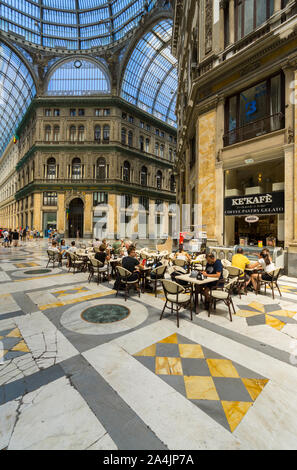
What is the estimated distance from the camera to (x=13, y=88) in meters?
42.2

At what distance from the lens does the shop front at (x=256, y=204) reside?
10102 millimetres

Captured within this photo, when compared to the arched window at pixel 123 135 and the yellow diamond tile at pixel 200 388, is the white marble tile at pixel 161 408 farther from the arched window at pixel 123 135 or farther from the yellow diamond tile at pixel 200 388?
the arched window at pixel 123 135

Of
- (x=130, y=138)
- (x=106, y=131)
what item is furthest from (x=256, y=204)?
(x=130, y=138)

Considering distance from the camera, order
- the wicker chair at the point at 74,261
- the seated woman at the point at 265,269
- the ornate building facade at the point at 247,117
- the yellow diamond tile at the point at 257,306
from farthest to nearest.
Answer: the wicker chair at the point at 74,261 → the ornate building facade at the point at 247,117 → the seated woman at the point at 265,269 → the yellow diamond tile at the point at 257,306

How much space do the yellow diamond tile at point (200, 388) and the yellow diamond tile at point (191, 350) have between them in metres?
0.50

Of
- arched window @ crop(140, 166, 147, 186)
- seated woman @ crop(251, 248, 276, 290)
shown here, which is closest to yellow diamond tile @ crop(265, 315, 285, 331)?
seated woman @ crop(251, 248, 276, 290)

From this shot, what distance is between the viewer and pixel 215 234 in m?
12.1

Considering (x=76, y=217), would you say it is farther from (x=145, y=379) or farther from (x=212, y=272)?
(x=145, y=379)

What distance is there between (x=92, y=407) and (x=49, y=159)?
38.3m


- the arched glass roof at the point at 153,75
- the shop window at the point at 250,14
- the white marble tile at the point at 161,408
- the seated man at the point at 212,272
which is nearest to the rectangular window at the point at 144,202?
the arched glass roof at the point at 153,75

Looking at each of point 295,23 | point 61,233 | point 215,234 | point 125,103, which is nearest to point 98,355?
point 215,234

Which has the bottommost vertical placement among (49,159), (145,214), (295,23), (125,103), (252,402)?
(252,402)

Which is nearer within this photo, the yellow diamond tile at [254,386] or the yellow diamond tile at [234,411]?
the yellow diamond tile at [234,411]
